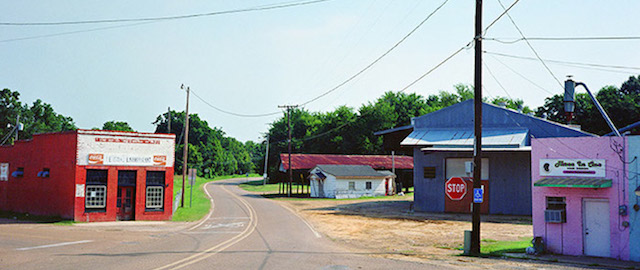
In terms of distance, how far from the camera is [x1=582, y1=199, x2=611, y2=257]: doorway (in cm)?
1695

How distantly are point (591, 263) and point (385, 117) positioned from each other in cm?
7395

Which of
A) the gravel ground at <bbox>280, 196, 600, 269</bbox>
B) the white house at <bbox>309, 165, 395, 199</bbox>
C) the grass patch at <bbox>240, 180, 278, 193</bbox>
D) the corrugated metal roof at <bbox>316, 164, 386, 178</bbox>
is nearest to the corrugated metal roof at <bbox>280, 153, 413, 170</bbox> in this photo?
the white house at <bbox>309, 165, 395, 199</bbox>

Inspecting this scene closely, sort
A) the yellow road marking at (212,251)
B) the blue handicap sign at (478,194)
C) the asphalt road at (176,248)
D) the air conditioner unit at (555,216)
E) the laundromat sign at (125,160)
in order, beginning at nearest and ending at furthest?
1. the yellow road marking at (212,251)
2. the asphalt road at (176,248)
3. the blue handicap sign at (478,194)
4. the air conditioner unit at (555,216)
5. the laundromat sign at (125,160)

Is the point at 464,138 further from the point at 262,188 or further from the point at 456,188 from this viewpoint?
the point at 262,188

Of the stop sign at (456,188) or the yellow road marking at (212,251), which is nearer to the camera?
the yellow road marking at (212,251)

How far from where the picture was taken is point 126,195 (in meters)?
29.8

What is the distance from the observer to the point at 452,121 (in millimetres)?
37656

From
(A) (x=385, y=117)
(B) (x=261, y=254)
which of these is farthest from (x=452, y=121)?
(A) (x=385, y=117)

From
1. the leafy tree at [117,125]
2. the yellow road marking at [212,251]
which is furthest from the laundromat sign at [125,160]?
the leafy tree at [117,125]

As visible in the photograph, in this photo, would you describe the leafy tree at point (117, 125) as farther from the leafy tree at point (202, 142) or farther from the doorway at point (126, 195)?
the doorway at point (126, 195)

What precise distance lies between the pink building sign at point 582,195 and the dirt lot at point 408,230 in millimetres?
3812

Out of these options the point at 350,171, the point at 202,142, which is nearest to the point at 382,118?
the point at 350,171

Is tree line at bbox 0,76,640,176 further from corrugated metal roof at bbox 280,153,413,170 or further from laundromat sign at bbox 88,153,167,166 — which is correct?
laundromat sign at bbox 88,153,167,166

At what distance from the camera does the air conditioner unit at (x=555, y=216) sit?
17.8 metres
